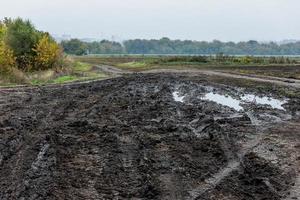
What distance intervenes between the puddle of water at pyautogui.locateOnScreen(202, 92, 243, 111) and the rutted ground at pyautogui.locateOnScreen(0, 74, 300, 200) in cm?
72

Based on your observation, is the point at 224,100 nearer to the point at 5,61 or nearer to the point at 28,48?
the point at 5,61

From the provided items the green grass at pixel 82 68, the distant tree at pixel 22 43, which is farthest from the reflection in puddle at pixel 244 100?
the green grass at pixel 82 68

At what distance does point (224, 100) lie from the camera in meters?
23.8

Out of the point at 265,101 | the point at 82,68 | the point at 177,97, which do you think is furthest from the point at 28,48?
the point at 265,101

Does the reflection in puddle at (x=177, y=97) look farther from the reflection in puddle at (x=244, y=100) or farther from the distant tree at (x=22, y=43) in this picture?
the distant tree at (x=22, y=43)

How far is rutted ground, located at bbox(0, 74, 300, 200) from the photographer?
30.5ft

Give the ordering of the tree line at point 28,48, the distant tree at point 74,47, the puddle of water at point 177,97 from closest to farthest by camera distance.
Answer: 1. the puddle of water at point 177,97
2. the tree line at point 28,48
3. the distant tree at point 74,47

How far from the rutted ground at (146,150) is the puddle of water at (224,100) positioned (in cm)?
72

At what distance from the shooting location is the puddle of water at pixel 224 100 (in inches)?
865

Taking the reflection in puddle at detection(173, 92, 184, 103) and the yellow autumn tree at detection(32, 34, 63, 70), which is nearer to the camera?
the reflection in puddle at detection(173, 92, 184, 103)

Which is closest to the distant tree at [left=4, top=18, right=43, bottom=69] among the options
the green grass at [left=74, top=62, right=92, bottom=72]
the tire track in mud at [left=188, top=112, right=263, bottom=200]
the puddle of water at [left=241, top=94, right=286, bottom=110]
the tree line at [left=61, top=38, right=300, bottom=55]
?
the green grass at [left=74, top=62, right=92, bottom=72]

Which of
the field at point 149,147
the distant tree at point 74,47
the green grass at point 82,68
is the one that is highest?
the field at point 149,147

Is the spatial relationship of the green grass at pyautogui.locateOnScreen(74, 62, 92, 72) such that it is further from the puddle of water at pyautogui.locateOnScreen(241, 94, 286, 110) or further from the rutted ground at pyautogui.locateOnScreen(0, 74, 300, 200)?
the rutted ground at pyautogui.locateOnScreen(0, 74, 300, 200)

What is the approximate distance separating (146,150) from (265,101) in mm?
12020
